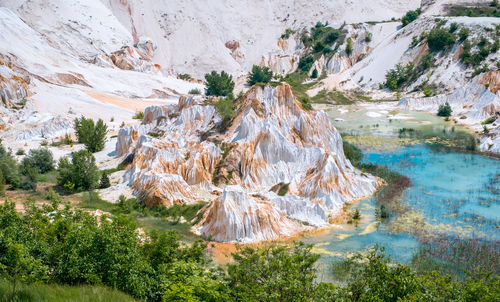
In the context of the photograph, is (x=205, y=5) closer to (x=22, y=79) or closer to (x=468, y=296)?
(x=22, y=79)

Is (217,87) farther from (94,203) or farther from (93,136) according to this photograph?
(94,203)

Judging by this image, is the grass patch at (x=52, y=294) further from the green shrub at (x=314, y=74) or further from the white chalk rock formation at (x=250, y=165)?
the green shrub at (x=314, y=74)

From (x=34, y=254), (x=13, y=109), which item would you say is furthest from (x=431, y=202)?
(x=13, y=109)

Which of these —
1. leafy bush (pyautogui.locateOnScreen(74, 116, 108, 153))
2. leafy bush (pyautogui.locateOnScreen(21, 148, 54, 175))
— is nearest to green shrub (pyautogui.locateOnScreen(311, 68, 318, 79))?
leafy bush (pyautogui.locateOnScreen(74, 116, 108, 153))

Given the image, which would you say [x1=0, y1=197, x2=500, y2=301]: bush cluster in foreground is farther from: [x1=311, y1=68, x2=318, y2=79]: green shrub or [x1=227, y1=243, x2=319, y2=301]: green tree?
[x1=311, y1=68, x2=318, y2=79]: green shrub

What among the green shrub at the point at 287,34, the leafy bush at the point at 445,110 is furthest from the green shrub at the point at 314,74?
the leafy bush at the point at 445,110
